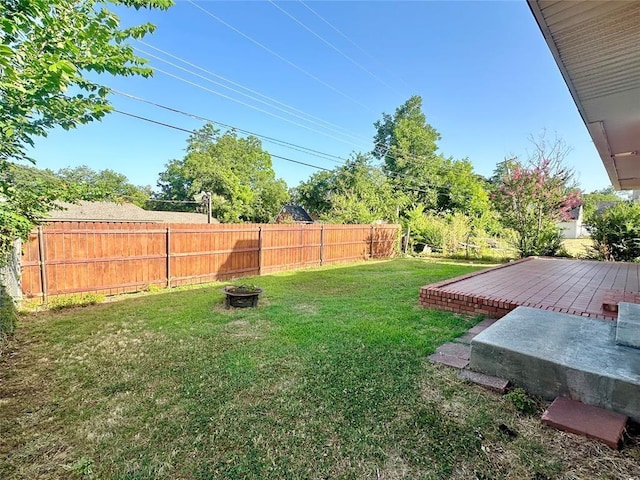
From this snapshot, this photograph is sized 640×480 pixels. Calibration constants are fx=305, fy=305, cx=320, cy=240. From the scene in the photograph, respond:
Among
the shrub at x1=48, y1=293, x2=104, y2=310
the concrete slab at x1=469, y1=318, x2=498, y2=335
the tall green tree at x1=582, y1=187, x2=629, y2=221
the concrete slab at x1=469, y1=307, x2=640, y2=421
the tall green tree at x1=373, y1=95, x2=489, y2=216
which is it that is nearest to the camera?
the concrete slab at x1=469, y1=307, x2=640, y2=421

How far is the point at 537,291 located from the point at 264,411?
15.0 feet

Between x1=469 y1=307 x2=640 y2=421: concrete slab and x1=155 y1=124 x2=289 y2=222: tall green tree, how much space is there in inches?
1049

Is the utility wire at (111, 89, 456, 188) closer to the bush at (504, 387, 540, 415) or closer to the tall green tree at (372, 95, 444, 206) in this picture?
the tall green tree at (372, 95, 444, 206)

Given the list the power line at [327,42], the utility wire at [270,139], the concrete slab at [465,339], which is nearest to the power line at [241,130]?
the utility wire at [270,139]

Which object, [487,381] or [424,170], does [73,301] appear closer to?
[487,381]

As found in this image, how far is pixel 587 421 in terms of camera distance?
6.38 ft

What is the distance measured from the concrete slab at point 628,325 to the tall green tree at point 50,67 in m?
4.75

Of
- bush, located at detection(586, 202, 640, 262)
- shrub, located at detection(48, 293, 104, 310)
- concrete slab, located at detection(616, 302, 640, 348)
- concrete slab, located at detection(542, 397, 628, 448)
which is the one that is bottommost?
shrub, located at detection(48, 293, 104, 310)

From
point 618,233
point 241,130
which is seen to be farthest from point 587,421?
point 241,130

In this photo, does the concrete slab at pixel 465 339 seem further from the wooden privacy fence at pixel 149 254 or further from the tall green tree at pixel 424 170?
the tall green tree at pixel 424 170

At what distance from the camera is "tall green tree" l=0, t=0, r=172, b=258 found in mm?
2203

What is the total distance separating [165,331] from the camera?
161 inches

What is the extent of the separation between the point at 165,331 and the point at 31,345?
1.45 meters

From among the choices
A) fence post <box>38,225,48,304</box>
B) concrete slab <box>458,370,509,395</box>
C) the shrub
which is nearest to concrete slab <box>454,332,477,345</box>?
concrete slab <box>458,370,509,395</box>
